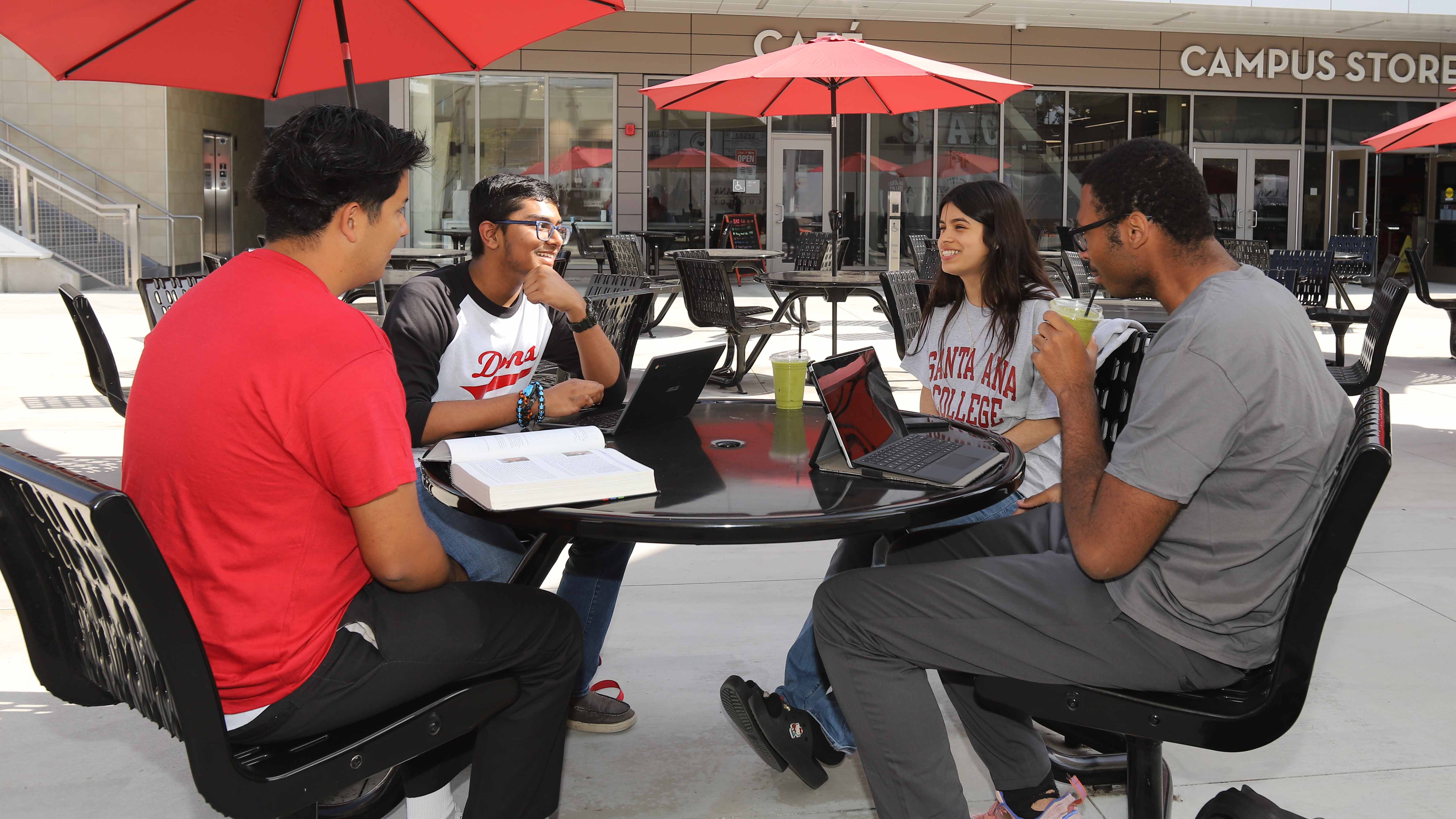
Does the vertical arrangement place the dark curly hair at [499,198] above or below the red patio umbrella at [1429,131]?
below

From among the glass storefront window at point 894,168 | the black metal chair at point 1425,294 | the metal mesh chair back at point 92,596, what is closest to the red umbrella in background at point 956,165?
the glass storefront window at point 894,168

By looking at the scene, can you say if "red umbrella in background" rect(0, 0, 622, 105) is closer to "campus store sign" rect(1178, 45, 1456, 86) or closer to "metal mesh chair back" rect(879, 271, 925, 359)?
"metal mesh chair back" rect(879, 271, 925, 359)

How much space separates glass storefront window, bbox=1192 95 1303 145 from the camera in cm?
1944

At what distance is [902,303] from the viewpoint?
644cm

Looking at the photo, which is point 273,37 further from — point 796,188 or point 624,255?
point 796,188

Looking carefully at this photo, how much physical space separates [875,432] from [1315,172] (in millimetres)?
20482

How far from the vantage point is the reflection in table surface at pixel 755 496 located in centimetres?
188

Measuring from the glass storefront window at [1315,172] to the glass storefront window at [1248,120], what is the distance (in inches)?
8.8

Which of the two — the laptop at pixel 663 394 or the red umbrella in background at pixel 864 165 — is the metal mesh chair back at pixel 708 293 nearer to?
the laptop at pixel 663 394

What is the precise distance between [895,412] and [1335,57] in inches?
806

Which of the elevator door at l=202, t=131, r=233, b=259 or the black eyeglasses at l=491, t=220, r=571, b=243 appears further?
Answer: the elevator door at l=202, t=131, r=233, b=259

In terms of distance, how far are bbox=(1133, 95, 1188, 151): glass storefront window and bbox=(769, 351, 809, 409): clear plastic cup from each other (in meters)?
18.1

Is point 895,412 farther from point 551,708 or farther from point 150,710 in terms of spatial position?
point 150,710

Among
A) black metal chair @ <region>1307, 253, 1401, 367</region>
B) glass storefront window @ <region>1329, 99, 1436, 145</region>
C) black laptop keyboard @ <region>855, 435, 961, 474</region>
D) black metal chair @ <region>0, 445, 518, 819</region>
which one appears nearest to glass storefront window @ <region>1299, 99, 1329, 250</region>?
glass storefront window @ <region>1329, 99, 1436, 145</region>
